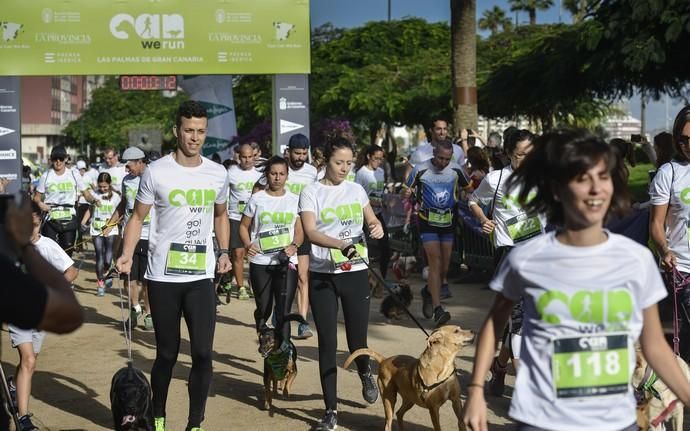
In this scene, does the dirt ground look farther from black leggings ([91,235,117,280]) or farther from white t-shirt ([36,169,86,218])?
white t-shirt ([36,169,86,218])

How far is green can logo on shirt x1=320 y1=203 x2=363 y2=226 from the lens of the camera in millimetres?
7457

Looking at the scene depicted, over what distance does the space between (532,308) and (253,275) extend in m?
6.12

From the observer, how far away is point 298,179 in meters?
11.4

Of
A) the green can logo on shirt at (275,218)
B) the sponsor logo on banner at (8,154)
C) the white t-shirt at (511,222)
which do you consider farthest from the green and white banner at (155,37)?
the white t-shirt at (511,222)

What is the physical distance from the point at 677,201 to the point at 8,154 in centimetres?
1678

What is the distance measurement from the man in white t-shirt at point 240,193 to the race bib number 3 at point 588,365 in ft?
34.1

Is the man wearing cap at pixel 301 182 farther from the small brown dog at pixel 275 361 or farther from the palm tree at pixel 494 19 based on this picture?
the palm tree at pixel 494 19

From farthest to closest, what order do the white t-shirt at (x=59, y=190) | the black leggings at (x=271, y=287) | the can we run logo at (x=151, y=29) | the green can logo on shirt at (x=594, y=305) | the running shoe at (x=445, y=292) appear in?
the can we run logo at (x=151, y=29)
the white t-shirt at (x=59, y=190)
the running shoe at (x=445, y=292)
the black leggings at (x=271, y=287)
the green can logo on shirt at (x=594, y=305)

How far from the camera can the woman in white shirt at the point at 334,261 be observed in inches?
284

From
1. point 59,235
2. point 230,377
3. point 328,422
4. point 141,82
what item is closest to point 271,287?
point 230,377

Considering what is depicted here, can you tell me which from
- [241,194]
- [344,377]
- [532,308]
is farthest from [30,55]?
[532,308]

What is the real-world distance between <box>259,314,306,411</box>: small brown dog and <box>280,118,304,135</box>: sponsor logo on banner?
14077 millimetres

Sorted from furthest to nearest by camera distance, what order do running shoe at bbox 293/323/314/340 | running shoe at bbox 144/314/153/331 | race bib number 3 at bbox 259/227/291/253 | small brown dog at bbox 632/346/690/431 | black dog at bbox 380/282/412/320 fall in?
running shoe at bbox 144/314/153/331 → black dog at bbox 380/282/412/320 → running shoe at bbox 293/323/314/340 → race bib number 3 at bbox 259/227/291/253 → small brown dog at bbox 632/346/690/431

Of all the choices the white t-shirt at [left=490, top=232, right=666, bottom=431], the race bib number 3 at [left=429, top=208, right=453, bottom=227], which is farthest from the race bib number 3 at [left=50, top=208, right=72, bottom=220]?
the white t-shirt at [left=490, top=232, right=666, bottom=431]
